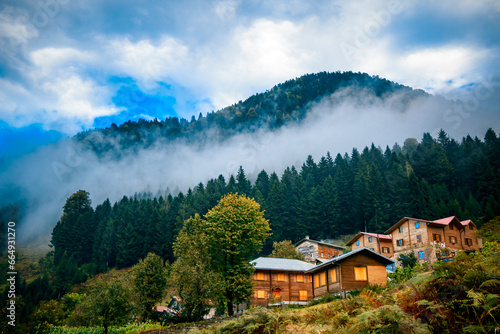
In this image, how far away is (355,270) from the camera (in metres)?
34.8

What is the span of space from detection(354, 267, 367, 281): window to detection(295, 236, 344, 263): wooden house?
111 feet

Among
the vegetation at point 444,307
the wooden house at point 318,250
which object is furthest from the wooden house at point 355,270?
the wooden house at point 318,250

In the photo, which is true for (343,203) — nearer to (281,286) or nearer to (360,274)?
(281,286)

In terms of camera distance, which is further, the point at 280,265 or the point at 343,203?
the point at 343,203

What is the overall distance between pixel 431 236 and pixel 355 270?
3055 cm

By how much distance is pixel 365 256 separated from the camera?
3566cm

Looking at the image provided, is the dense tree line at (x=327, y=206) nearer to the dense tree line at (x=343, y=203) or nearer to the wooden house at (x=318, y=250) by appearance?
the dense tree line at (x=343, y=203)

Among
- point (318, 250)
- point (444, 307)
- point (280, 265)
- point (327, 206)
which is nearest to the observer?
point (444, 307)

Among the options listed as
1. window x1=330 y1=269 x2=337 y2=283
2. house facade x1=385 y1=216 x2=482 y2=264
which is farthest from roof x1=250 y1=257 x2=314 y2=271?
house facade x1=385 y1=216 x2=482 y2=264

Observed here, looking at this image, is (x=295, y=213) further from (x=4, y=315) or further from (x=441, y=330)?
(x=441, y=330)

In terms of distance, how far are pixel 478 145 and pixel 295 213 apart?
5691 centimetres

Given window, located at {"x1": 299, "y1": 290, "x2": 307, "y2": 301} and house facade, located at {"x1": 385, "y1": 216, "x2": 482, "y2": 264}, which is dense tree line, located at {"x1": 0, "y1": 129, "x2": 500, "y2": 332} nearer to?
house facade, located at {"x1": 385, "y1": 216, "x2": 482, "y2": 264}

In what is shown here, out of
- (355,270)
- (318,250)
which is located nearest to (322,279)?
(355,270)

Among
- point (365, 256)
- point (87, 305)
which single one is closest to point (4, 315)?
point (87, 305)
